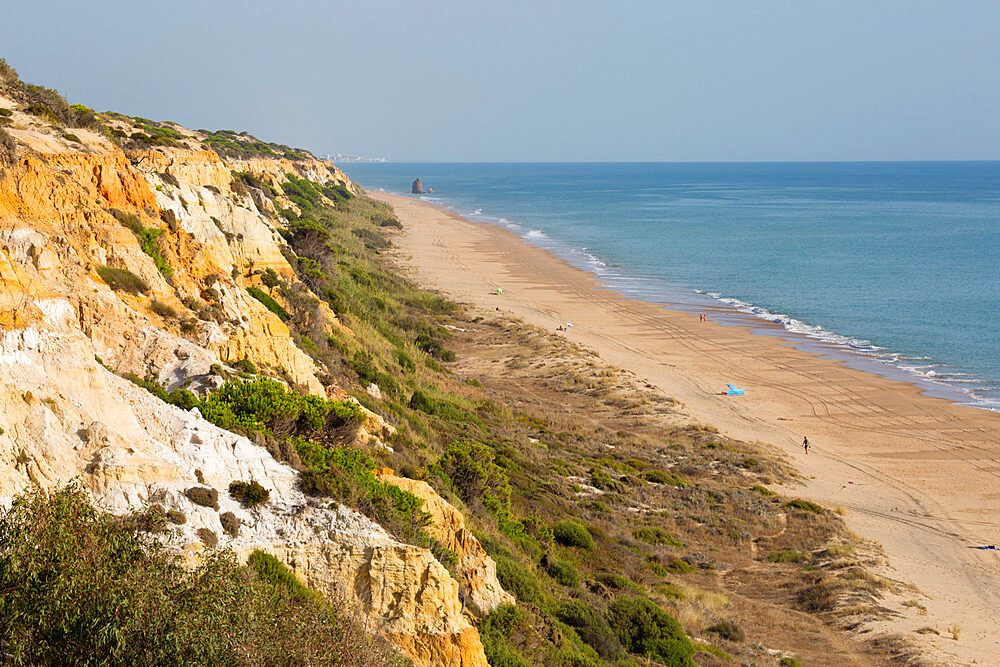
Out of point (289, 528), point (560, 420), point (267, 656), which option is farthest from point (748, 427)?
point (267, 656)

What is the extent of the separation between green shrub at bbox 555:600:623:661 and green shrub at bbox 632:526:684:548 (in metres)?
5.77

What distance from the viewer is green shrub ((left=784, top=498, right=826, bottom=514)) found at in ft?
71.7

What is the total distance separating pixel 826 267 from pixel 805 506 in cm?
5198

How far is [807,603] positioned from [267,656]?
14.0m

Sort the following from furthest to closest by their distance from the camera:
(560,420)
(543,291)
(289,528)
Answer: (543,291) → (560,420) → (289,528)

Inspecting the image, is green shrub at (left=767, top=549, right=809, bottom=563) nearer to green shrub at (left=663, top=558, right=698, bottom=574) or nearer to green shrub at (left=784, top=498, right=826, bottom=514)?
green shrub at (left=663, top=558, right=698, bottom=574)

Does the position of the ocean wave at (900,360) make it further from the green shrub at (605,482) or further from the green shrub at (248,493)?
the green shrub at (248,493)

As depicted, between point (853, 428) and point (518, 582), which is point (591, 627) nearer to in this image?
point (518, 582)

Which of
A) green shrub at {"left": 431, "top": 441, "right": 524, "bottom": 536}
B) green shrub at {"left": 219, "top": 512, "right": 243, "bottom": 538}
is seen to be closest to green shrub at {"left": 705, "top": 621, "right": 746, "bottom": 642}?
green shrub at {"left": 431, "top": 441, "right": 524, "bottom": 536}

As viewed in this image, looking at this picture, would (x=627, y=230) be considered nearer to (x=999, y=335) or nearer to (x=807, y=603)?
(x=999, y=335)

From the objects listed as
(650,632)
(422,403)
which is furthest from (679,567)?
(422,403)

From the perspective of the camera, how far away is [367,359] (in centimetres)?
2256

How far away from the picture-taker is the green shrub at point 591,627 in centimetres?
1241

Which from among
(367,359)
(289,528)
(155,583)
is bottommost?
(367,359)
